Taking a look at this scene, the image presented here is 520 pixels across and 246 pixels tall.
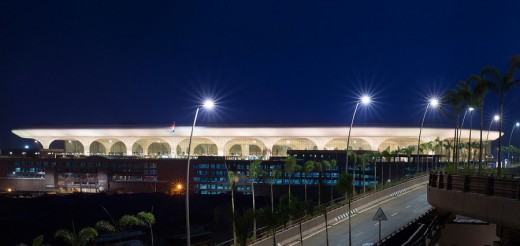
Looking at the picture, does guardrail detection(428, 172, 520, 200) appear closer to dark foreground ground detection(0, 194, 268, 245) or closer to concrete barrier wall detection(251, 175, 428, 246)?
concrete barrier wall detection(251, 175, 428, 246)

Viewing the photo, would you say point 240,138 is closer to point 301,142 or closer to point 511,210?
point 301,142

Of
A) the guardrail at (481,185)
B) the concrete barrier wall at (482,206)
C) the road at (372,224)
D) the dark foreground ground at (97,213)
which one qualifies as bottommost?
the dark foreground ground at (97,213)

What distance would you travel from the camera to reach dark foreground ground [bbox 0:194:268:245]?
60469mm

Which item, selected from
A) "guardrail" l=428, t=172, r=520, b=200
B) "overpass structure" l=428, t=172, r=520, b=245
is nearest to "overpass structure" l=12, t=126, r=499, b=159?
"guardrail" l=428, t=172, r=520, b=200

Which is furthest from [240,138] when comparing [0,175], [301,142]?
[0,175]

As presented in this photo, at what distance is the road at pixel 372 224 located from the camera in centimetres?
3017

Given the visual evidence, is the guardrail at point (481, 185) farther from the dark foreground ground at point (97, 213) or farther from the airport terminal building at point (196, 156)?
the airport terminal building at point (196, 156)

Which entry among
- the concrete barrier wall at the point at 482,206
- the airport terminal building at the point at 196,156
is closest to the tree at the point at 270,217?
the concrete barrier wall at the point at 482,206

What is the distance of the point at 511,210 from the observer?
13477mm

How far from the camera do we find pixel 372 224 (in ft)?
113

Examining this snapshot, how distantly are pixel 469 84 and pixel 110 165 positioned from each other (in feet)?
273

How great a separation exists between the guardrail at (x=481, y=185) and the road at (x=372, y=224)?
1024 cm

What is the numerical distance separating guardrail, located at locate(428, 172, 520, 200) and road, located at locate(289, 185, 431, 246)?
1024cm

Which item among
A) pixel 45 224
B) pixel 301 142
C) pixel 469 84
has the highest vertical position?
pixel 469 84
